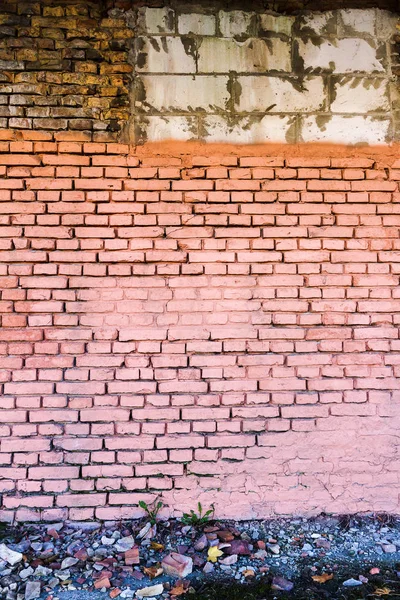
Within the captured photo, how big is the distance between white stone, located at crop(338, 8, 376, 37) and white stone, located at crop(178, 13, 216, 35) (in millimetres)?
850

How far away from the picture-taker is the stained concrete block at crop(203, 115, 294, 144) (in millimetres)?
2861

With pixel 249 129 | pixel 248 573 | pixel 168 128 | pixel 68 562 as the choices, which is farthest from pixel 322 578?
pixel 168 128

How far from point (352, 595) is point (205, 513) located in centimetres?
90

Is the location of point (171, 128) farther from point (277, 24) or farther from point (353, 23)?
point (353, 23)

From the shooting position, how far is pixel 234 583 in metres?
2.28

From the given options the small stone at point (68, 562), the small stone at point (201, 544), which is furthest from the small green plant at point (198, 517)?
the small stone at point (68, 562)

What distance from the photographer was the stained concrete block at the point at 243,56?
2.88 meters

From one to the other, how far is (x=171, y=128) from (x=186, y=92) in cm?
26

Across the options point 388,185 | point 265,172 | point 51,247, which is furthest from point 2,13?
point 388,185

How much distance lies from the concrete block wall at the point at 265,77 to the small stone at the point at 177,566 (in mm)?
2473

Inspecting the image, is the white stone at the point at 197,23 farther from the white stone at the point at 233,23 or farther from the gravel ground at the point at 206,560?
the gravel ground at the point at 206,560

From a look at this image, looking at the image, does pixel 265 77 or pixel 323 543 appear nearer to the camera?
pixel 323 543

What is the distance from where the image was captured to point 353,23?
2.92 m

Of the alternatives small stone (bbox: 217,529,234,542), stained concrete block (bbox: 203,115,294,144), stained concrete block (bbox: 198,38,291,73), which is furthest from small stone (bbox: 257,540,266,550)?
stained concrete block (bbox: 198,38,291,73)
